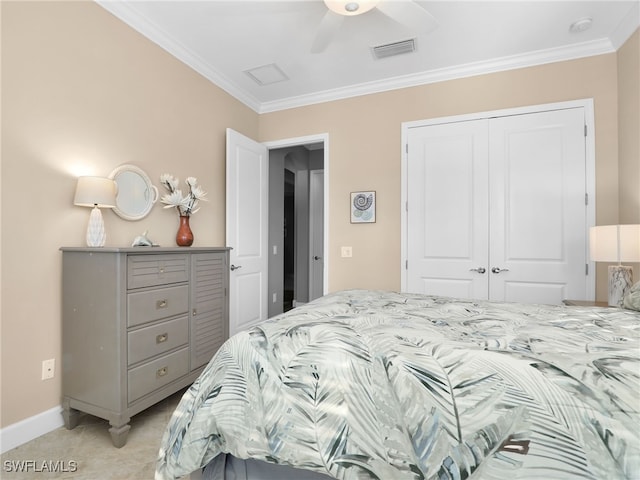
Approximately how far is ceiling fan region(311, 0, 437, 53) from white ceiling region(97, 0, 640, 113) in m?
0.08

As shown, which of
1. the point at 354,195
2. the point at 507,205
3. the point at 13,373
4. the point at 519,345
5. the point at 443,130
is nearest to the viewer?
the point at 519,345

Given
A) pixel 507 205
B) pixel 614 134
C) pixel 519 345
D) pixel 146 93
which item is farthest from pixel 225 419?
pixel 614 134

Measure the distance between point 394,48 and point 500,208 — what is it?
5.63 ft

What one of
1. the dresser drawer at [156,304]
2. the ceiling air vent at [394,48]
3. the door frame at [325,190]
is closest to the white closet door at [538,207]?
the ceiling air vent at [394,48]

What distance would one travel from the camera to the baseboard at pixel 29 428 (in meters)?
1.64

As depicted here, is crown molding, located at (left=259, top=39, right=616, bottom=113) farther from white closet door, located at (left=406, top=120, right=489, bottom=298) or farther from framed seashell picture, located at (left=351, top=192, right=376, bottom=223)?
framed seashell picture, located at (left=351, top=192, right=376, bottom=223)

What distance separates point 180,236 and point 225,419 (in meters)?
1.87

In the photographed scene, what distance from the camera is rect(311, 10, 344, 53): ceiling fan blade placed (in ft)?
6.36

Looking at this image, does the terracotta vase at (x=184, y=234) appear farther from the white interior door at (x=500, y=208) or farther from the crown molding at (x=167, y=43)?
the white interior door at (x=500, y=208)

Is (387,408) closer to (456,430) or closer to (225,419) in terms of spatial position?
(456,430)

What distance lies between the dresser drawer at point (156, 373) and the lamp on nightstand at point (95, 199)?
820 mm

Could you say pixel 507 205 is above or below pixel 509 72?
below

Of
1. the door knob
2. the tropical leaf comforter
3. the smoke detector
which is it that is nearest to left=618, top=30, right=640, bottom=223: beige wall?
the smoke detector

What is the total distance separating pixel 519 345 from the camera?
978 mm
